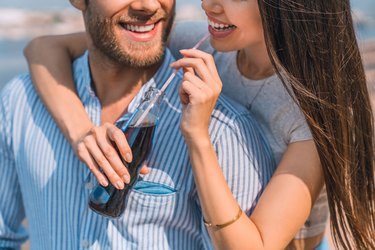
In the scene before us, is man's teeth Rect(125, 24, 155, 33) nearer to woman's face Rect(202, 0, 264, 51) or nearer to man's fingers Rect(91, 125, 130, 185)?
woman's face Rect(202, 0, 264, 51)

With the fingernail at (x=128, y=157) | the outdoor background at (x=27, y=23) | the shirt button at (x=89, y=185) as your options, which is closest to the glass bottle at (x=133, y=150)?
the fingernail at (x=128, y=157)

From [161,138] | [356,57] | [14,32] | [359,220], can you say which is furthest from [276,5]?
[14,32]

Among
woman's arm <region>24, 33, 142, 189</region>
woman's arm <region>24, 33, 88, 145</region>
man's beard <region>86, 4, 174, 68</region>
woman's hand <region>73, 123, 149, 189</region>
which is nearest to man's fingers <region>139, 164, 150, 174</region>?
woman's arm <region>24, 33, 142, 189</region>

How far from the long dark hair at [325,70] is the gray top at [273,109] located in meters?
0.09

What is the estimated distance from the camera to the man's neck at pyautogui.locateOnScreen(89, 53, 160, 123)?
2.25 m

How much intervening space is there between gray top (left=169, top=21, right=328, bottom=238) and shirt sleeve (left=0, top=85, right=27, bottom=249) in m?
0.72

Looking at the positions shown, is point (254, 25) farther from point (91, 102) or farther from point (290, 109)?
point (91, 102)

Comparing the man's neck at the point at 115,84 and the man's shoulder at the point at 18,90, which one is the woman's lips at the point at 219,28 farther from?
the man's shoulder at the point at 18,90

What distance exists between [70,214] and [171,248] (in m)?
0.35

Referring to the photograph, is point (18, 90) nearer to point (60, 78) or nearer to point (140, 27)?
point (60, 78)

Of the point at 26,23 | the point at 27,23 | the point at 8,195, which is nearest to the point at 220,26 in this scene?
the point at 8,195

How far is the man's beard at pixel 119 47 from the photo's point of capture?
218 cm

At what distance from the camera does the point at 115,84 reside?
2.32 meters

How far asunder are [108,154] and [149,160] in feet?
0.77
